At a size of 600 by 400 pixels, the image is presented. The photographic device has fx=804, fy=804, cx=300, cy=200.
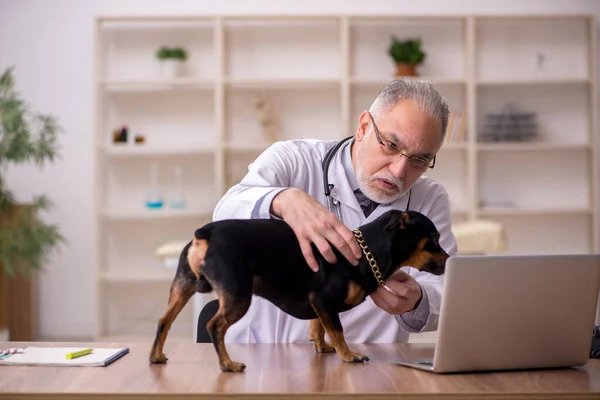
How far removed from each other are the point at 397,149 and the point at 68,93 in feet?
15.0

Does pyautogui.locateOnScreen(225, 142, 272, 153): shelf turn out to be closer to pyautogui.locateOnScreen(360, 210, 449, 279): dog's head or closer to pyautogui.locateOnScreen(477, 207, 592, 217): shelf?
pyautogui.locateOnScreen(477, 207, 592, 217): shelf

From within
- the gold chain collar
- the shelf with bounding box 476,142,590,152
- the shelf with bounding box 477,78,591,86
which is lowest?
Answer: the gold chain collar

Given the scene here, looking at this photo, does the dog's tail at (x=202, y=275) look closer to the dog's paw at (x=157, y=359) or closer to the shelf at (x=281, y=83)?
the dog's paw at (x=157, y=359)

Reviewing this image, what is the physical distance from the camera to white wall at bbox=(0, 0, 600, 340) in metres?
5.82

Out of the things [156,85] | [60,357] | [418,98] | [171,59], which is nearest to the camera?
[60,357]

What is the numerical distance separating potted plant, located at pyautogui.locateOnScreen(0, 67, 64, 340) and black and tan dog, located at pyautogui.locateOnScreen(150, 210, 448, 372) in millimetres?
3743

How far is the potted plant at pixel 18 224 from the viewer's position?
4.86m

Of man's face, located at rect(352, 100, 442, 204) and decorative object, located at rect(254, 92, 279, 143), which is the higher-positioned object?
decorative object, located at rect(254, 92, 279, 143)

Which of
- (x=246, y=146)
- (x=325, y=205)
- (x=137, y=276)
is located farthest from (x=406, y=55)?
(x=325, y=205)

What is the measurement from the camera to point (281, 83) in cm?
566

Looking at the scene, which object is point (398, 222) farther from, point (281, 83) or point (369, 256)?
point (281, 83)

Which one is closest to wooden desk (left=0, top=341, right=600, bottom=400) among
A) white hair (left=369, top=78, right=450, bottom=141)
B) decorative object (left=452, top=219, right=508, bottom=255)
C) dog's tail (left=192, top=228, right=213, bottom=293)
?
dog's tail (left=192, top=228, right=213, bottom=293)

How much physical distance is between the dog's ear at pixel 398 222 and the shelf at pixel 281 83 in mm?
4127

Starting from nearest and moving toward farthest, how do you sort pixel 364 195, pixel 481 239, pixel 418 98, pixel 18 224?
pixel 418 98 < pixel 364 195 < pixel 481 239 < pixel 18 224
